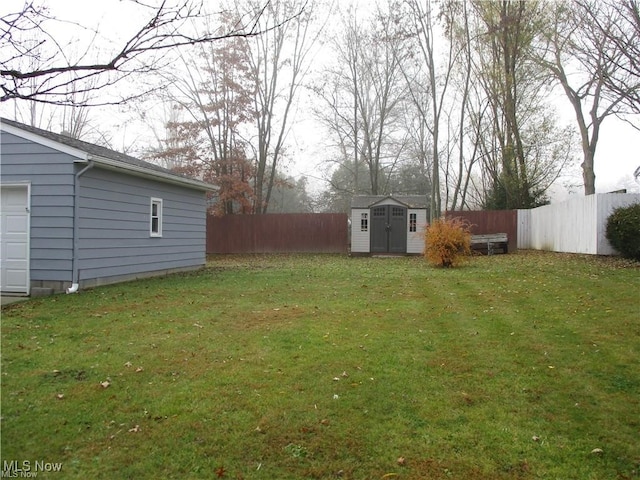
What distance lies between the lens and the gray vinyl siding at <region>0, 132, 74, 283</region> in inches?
357

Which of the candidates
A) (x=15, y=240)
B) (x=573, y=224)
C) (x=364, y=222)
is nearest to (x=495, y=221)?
(x=573, y=224)

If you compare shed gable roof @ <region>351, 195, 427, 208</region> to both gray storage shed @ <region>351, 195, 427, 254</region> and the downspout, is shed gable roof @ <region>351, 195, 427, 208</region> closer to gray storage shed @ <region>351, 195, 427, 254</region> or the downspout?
gray storage shed @ <region>351, 195, 427, 254</region>

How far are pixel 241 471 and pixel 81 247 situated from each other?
7.96 meters

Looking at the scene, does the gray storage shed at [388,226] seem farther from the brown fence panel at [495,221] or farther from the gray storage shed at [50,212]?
the gray storage shed at [50,212]

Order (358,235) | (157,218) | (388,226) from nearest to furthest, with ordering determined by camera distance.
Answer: (157,218) → (388,226) → (358,235)

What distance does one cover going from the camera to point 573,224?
1542cm

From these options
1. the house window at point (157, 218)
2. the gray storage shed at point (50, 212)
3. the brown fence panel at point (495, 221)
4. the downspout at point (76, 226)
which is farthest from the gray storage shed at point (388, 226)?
the downspout at point (76, 226)

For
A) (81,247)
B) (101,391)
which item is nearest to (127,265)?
(81,247)

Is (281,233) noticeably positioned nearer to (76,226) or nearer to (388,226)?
(388,226)

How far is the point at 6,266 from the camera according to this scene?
930 cm

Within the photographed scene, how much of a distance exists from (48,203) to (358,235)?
12941 millimetres

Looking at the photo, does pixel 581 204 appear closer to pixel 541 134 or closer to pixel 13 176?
pixel 541 134

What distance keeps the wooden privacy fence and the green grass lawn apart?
541 inches

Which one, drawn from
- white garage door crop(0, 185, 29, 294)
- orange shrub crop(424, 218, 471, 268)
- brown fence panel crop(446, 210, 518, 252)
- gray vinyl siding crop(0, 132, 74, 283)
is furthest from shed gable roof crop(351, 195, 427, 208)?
white garage door crop(0, 185, 29, 294)
